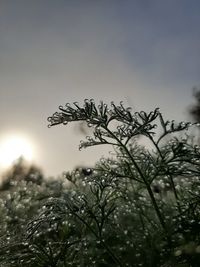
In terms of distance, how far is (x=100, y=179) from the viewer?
13.2 ft

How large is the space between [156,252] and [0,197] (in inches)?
146

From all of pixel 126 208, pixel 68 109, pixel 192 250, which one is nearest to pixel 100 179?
pixel 68 109

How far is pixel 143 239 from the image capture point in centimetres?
514

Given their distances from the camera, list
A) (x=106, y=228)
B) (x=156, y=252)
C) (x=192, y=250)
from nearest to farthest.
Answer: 1. (x=192, y=250)
2. (x=156, y=252)
3. (x=106, y=228)

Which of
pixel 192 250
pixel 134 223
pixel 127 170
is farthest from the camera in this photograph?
pixel 134 223

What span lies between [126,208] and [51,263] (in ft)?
8.15

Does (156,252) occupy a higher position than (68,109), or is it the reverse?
(68,109)

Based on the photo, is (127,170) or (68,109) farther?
(127,170)

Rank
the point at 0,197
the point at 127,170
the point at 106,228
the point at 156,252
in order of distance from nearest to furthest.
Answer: the point at 127,170
the point at 156,252
the point at 106,228
the point at 0,197

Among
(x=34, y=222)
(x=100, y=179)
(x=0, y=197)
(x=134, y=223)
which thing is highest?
(x=0, y=197)

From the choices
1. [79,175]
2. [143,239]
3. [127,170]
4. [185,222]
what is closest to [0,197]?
[79,175]

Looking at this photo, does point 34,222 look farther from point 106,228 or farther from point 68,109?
point 106,228

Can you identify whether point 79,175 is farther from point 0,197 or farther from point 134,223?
point 0,197

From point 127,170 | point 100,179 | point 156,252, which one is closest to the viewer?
point 100,179
